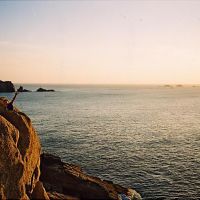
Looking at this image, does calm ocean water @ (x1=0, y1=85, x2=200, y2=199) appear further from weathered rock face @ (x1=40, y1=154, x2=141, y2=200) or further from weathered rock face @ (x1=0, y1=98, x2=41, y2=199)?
weathered rock face @ (x1=0, y1=98, x2=41, y2=199)

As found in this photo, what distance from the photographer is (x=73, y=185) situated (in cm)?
3117

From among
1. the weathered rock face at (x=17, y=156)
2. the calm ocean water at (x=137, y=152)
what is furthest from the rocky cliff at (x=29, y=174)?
the calm ocean water at (x=137, y=152)

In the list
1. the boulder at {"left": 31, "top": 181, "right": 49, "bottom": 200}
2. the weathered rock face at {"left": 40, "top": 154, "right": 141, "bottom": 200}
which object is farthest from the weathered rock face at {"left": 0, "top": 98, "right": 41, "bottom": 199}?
the weathered rock face at {"left": 40, "top": 154, "right": 141, "bottom": 200}

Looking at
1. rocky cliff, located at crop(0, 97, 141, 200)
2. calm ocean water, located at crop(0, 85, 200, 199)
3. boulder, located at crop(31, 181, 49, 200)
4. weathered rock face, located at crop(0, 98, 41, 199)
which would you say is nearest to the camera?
weathered rock face, located at crop(0, 98, 41, 199)

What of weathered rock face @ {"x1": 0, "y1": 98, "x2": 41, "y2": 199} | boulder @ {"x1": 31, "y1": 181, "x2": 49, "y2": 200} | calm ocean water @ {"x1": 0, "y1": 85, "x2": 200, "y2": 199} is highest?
weathered rock face @ {"x1": 0, "y1": 98, "x2": 41, "y2": 199}

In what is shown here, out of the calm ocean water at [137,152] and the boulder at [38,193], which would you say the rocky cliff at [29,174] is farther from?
the calm ocean water at [137,152]

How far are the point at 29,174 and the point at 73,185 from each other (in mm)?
8632

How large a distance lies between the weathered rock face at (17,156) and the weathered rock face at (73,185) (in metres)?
5.04

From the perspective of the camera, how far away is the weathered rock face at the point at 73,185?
30084mm

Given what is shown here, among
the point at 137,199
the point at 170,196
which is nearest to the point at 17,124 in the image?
the point at 137,199

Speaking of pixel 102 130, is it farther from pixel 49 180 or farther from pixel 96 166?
pixel 49 180

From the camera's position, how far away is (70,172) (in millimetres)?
33312

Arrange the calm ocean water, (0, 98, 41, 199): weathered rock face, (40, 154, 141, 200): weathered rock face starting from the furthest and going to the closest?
the calm ocean water → (40, 154, 141, 200): weathered rock face → (0, 98, 41, 199): weathered rock face

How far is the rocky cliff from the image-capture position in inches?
825
